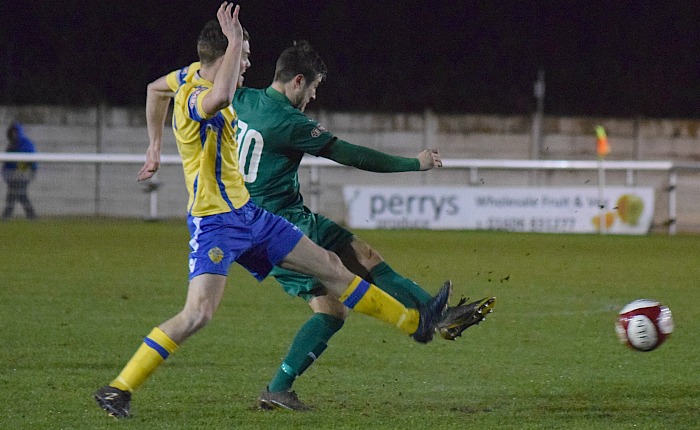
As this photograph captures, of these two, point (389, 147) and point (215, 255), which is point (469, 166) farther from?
point (215, 255)

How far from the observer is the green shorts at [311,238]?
5578 mm

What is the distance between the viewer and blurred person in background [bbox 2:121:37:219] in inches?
783

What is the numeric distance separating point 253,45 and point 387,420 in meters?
22.5

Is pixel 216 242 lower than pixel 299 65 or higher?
lower

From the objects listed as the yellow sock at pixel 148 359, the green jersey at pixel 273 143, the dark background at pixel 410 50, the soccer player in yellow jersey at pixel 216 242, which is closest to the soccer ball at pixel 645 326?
the soccer player in yellow jersey at pixel 216 242

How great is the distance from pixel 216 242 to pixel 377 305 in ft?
2.70

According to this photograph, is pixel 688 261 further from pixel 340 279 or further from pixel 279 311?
pixel 340 279

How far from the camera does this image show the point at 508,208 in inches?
745

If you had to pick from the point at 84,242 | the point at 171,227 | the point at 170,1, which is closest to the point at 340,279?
the point at 84,242

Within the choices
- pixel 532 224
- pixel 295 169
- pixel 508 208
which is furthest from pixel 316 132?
pixel 532 224

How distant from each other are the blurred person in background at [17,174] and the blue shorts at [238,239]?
15600 mm

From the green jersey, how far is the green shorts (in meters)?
0.08

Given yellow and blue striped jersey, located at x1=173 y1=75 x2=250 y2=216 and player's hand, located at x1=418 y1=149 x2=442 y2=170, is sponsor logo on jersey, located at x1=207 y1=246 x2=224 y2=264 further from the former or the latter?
player's hand, located at x1=418 y1=149 x2=442 y2=170

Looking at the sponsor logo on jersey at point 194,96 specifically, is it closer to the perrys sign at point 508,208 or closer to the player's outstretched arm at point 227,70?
the player's outstretched arm at point 227,70
